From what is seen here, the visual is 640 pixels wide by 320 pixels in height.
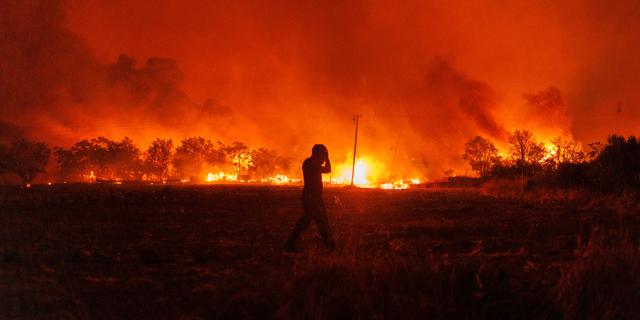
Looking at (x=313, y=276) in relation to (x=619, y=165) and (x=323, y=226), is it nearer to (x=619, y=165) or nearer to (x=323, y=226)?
(x=323, y=226)

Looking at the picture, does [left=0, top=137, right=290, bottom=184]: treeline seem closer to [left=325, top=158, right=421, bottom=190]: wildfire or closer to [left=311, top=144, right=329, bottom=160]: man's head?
[left=325, top=158, right=421, bottom=190]: wildfire

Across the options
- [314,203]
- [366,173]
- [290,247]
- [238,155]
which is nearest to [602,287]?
[314,203]

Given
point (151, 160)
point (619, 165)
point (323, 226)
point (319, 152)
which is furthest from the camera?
point (151, 160)

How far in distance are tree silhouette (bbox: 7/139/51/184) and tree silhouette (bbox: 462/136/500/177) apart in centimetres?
5714

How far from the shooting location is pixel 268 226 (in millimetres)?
14344

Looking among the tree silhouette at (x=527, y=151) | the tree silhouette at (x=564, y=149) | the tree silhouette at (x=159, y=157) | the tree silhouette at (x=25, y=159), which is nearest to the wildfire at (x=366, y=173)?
the tree silhouette at (x=527, y=151)

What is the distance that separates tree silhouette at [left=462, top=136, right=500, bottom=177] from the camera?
210 ft

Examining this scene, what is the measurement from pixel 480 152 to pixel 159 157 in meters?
47.6

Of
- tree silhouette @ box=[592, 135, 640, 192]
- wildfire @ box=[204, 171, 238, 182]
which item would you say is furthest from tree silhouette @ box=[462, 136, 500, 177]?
tree silhouette @ box=[592, 135, 640, 192]

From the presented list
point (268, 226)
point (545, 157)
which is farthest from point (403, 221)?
point (545, 157)

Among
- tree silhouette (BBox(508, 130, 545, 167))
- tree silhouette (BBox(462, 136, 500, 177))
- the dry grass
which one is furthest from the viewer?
tree silhouette (BBox(462, 136, 500, 177))

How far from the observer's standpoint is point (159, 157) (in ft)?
249

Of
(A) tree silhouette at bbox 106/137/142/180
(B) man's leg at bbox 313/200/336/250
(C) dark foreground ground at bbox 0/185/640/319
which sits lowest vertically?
(C) dark foreground ground at bbox 0/185/640/319

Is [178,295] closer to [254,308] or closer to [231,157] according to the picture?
[254,308]
